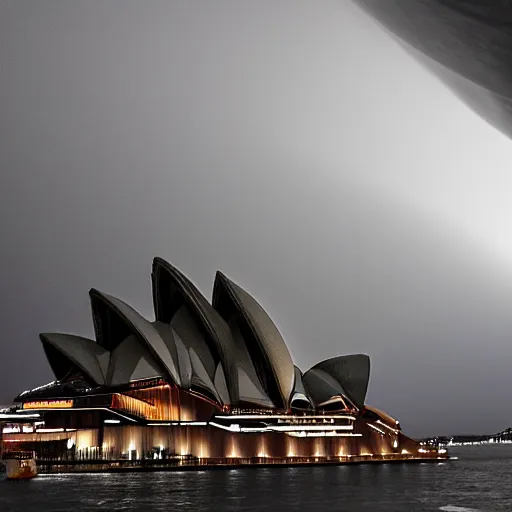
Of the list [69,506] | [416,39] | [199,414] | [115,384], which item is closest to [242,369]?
[199,414]

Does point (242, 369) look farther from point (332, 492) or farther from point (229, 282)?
point (332, 492)

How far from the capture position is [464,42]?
2.50 meters

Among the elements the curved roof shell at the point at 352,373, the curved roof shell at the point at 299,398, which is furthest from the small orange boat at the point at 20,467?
the curved roof shell at the point at 352,373

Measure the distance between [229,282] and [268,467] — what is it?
1394cm

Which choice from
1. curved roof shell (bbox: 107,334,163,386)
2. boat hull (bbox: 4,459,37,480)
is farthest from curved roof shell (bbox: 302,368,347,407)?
boat hull (bbox: 4,459,37,480)

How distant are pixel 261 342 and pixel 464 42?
50.5 m

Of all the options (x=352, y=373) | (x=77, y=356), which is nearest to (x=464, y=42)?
(x=77, y=356)

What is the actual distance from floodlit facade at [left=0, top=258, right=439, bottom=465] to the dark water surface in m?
5.14

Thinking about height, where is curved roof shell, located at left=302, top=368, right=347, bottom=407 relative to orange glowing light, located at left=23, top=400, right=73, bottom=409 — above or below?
above

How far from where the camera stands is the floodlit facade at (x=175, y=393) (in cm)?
5128

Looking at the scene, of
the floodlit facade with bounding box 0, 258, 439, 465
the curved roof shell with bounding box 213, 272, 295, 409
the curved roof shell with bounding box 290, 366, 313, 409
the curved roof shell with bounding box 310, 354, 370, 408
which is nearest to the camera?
the floodlit facade with bounding box 0, 258, 439, 465

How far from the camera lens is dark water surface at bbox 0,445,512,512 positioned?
27781mm

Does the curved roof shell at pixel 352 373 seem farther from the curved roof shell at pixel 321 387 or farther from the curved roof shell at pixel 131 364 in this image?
the curved roof shell at pixel 131 364

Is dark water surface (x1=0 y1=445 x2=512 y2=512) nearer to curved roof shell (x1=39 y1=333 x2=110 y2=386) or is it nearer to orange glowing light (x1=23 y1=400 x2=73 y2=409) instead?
orange glowing light (x1=23 y1=400 x2=73 y2=409)
